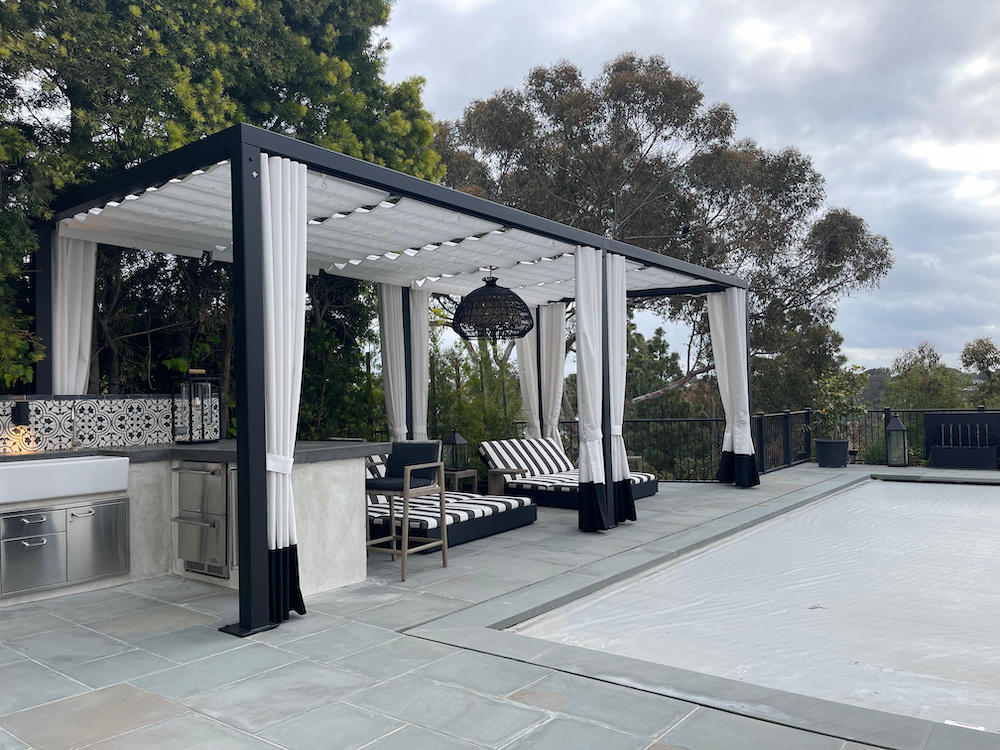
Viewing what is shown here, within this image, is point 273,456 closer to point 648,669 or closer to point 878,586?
point 648,669

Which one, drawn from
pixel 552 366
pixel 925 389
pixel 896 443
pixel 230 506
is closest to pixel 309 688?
pixel 230 506

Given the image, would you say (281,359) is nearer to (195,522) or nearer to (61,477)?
(195,522)

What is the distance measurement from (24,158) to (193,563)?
345cm

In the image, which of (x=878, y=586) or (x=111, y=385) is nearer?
(x=878, y=586)

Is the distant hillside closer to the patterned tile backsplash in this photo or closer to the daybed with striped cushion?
the daybed with striped cushion

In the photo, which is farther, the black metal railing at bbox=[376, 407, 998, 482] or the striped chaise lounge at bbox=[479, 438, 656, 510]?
the black metal railing at bbox=[376, 407, 998, 482]

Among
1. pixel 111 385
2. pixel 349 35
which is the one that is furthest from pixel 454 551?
pixel 349 35

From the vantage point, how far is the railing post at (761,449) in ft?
36.5

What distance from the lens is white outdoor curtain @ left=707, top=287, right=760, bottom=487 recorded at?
379 inches

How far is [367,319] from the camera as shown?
909 centimetres

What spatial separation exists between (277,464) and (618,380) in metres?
3.89

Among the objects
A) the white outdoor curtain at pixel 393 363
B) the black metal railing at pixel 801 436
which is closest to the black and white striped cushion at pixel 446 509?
the white outdoor curtain at pixel 393 363

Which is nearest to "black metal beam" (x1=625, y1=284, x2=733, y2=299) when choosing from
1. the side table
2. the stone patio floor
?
the side table

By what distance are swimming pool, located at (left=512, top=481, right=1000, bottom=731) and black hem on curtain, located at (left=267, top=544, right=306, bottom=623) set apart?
1.22m
